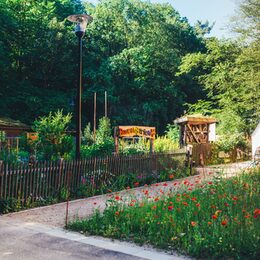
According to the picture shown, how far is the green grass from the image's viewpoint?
4738mm

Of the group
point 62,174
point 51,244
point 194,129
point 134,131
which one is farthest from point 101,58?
point 51,244

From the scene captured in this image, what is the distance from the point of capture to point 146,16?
4019 cm

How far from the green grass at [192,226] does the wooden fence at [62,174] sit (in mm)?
2235

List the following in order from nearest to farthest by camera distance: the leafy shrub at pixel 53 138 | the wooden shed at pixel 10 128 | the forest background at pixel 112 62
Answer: the leafy shrub at pixel 53 138
the wooden shed at pixel 10 128
the forest background at pixel 112 62

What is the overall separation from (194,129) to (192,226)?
49.9 ft

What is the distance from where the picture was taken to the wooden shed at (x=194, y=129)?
64.3ft

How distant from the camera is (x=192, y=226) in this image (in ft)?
18.3

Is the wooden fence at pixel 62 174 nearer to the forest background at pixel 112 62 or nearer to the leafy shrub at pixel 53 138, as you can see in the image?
the leafy shrub at pixel 53 138

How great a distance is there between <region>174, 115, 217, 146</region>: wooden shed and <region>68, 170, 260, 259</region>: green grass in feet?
40.5

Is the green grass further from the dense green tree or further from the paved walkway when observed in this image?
the dense green tree

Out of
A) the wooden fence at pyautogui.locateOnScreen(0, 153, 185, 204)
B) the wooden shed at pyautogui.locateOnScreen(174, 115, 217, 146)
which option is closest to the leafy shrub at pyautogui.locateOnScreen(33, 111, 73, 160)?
the wooden fence at pyautogui.locateOnScreen(0, 153, 185, 204)

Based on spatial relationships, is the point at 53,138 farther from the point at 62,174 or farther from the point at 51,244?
the point at 51,244

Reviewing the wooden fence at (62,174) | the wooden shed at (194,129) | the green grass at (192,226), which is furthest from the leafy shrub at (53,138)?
the wooden shed at (194,129)

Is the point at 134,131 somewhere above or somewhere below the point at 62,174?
above
